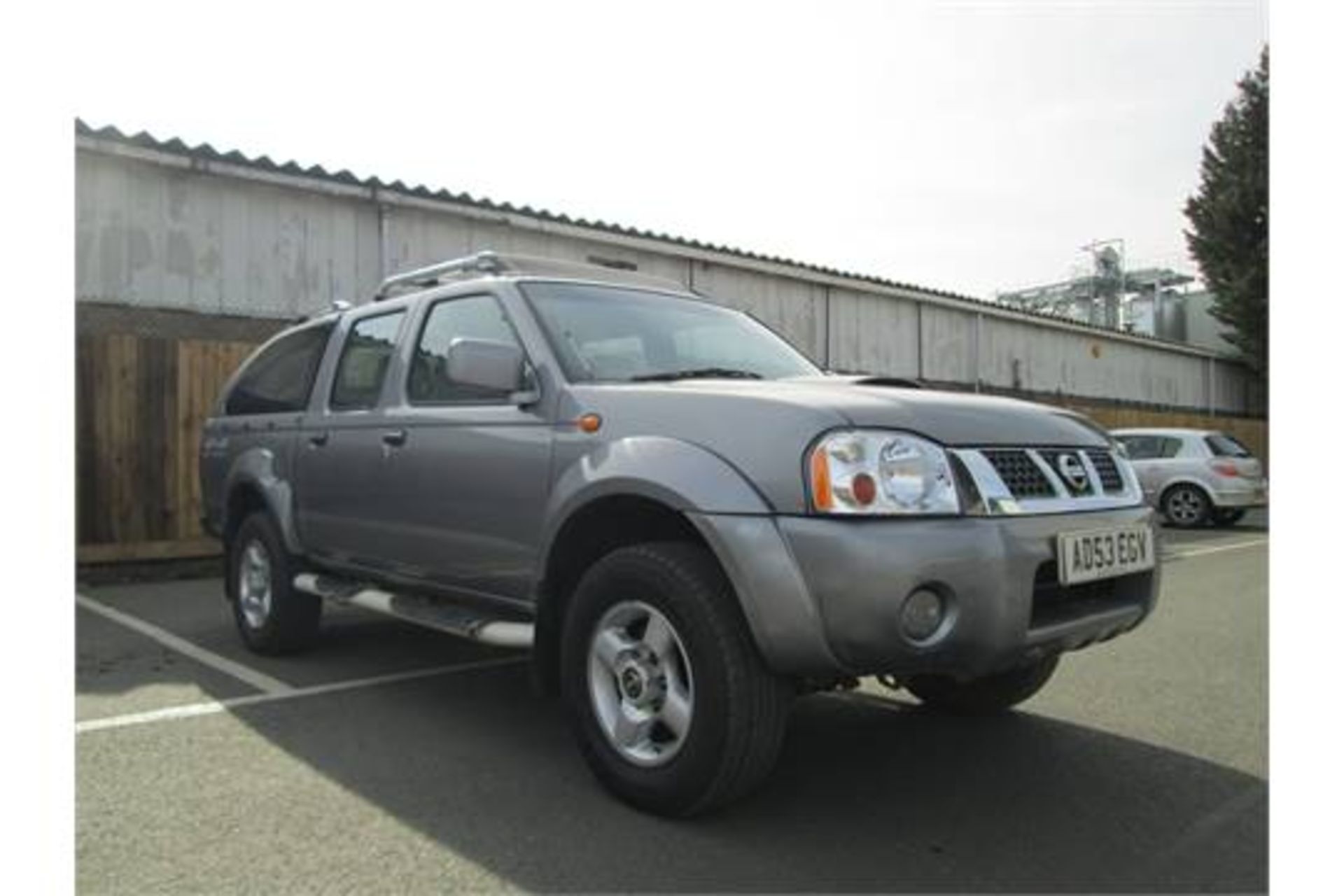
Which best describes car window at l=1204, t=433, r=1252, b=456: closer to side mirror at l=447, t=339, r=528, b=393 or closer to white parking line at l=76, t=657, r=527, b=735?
white parking line at l=76, t=657, r=527, b=735

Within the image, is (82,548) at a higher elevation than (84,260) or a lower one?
lower

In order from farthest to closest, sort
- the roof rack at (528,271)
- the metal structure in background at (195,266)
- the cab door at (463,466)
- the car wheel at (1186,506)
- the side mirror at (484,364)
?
the car wheel at (1186,506), the metal structure in background at (195,266), the roof rack at (528,271), the cab door at (463,466), the side mirror at (484,364)

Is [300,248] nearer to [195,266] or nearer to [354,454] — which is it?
[195,266]

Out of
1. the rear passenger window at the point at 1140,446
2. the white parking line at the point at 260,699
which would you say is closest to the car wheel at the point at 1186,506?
the rear passenger window at the point at 1140,446

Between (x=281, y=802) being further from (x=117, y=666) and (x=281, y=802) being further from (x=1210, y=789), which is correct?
(x=1210, y=789)

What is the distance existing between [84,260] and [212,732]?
6.43 m

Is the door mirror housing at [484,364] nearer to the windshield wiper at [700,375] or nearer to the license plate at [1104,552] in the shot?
the windshield wiper at [700,375]

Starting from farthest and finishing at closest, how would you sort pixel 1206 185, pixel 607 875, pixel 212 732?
pixel 1206 185 < pixel 212 732 < pixel 607 875

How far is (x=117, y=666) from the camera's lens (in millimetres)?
5285

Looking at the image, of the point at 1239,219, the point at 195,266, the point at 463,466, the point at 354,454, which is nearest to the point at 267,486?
the point at 354,454

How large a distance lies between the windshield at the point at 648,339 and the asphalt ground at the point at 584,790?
1.51 metres

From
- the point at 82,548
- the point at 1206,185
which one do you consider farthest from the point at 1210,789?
the point at 1206,185

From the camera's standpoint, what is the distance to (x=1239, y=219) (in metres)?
28.2

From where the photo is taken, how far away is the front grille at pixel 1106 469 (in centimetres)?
353
